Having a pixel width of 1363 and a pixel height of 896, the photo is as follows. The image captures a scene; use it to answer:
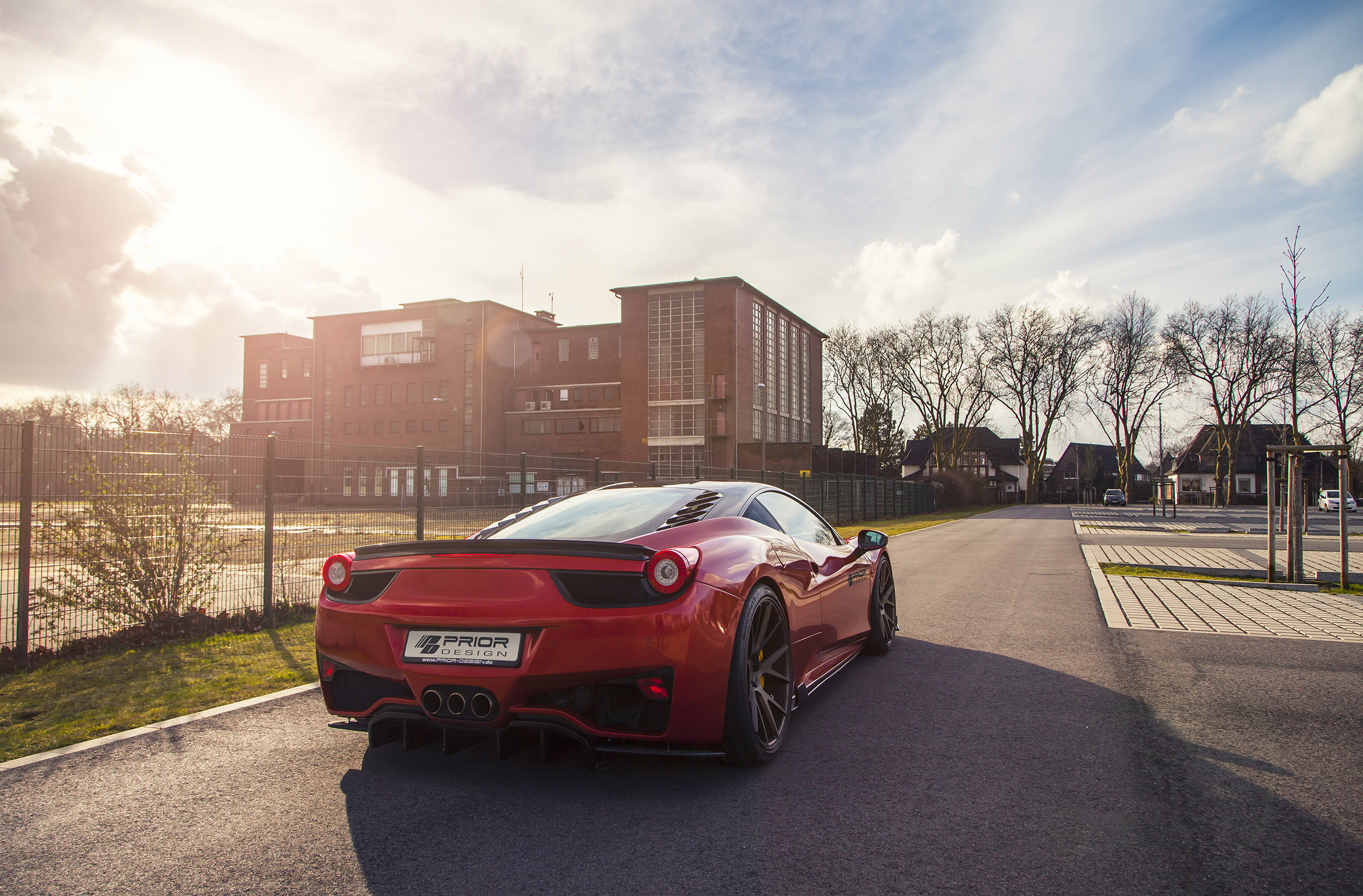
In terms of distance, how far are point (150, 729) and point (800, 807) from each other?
3357 mm

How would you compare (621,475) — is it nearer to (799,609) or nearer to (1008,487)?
(799,609)

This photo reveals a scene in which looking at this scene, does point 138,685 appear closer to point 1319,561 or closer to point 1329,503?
point 1319,561

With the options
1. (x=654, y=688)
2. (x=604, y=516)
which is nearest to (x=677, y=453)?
(x=604, y=516)

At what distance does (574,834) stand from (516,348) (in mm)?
67828

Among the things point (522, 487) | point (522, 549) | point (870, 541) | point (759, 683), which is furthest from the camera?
point (522, 487)

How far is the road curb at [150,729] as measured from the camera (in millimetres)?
3711

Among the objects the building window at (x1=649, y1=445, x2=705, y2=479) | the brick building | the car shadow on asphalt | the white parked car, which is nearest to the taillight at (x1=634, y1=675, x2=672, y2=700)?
the car shadow on asphalt

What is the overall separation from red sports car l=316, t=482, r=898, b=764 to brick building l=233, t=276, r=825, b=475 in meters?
48.9

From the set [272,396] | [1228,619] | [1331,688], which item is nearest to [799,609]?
[1331,688]

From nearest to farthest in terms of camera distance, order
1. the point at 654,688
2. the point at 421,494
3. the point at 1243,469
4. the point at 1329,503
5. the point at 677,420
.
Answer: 1. the point at 654,688
2. the point at 421,494
3. the point at 1329,503
4. the point at 677,420
5. the point at 1243,469

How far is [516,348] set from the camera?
6862 centimetres

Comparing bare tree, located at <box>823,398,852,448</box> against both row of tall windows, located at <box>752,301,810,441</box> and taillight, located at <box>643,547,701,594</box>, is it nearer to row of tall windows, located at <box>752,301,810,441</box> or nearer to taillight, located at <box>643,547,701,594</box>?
row of tall windows, located at <box>752,301,810,441</box>

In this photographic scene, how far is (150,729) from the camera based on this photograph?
165 inches

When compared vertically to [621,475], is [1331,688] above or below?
below
